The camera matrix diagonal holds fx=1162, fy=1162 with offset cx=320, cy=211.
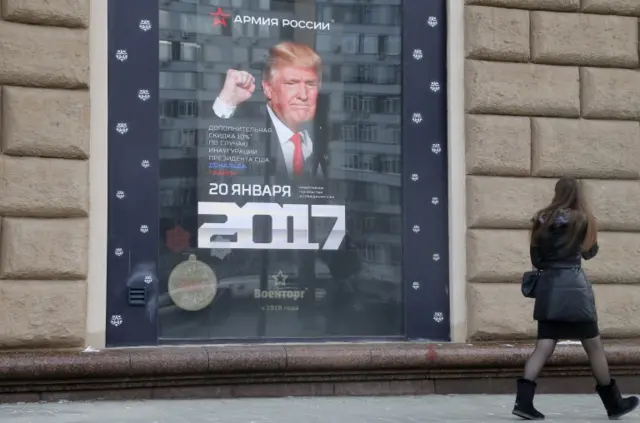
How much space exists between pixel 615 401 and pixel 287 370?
7.62 feet

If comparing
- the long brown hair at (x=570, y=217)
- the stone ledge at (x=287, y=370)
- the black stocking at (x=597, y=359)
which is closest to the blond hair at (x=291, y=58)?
the stone ledge at (x=287, y=370)

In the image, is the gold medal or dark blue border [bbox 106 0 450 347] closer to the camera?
dark blue border [bbox 106 0 450 347]

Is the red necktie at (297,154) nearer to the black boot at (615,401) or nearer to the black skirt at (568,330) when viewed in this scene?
the black skirt at (568,330)

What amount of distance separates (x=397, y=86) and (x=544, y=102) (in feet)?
3.94

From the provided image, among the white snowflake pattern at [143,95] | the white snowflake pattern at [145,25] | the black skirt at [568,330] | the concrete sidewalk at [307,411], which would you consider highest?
the white snowflake pattern at [145,25]

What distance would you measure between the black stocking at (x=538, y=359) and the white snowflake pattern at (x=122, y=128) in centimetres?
339

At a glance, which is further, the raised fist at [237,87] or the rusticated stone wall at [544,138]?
the rusticated stone wall at [544,138]

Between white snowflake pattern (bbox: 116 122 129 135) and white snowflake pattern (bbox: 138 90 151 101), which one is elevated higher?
white snowflake pattern (bbox: 138 90 151 101)

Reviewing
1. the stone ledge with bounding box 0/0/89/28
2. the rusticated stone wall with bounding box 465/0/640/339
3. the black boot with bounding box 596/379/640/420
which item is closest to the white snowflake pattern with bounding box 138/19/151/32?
the stone ledge with bounding box 0/0/89/28

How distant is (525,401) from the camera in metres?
7.37

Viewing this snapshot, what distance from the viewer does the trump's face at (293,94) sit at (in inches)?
358

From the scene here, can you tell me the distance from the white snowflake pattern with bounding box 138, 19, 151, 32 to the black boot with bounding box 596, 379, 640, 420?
4.15 meters

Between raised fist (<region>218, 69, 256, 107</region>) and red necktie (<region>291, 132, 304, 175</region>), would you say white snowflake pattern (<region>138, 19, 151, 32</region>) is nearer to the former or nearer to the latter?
raised fist (<region>218, 69, 256, 107</region>)

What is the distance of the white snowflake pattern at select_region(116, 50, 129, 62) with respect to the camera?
8.62 meters
